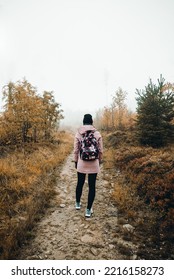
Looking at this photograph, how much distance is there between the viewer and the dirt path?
3.39 meters

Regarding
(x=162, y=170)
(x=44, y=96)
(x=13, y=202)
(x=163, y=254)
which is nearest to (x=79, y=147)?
(x=13, y=202)

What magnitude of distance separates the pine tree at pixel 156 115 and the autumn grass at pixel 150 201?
13.1 feet

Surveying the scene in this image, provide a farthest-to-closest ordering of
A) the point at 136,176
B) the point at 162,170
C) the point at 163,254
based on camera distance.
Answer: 1. the point at 136,176
2. the point at 162,170
3. the point at 163,254

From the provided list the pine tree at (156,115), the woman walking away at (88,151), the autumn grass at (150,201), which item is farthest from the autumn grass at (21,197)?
the pine tree at (156,115)

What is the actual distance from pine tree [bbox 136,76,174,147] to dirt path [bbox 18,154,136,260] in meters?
6.93

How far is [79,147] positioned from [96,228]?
6.77 feet

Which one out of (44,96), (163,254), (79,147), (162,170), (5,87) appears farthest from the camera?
(44,96)

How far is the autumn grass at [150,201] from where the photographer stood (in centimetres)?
368

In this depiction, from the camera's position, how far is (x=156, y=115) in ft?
38.3

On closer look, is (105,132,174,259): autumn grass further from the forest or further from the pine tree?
the pine tree

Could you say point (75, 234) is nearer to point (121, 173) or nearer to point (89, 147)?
point (89, 147)
